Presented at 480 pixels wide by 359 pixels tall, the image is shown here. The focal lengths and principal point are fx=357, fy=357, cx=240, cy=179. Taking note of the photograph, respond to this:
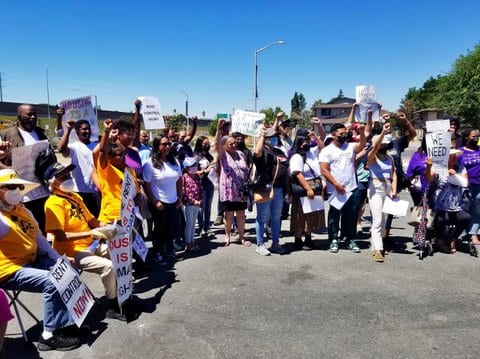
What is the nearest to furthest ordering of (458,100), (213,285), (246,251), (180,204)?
(213,285)
(180,204)
(246,251)
(458,100)

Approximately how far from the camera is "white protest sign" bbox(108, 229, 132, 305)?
3516 mm

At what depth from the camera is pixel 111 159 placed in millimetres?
4129

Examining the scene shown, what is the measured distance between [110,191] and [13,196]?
123 centimetres

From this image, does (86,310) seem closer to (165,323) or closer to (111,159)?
(165,323)

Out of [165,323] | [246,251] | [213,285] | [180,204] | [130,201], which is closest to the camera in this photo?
[165,323]

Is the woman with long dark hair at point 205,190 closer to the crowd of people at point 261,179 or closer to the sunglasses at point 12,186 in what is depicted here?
the crowd of people at point 261,179

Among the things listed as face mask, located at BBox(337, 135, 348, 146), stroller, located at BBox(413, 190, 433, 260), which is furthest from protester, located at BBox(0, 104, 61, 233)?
stroller, located at BBox(413, 190, 433, 260)

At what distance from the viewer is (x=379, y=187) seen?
17.8 ft

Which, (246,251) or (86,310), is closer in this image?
(86,310)

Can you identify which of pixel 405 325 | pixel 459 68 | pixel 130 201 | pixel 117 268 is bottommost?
pixel 405 325

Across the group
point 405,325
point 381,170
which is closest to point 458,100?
point 381,170

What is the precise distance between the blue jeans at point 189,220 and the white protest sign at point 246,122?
1.60 meters

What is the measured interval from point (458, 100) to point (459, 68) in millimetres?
4218

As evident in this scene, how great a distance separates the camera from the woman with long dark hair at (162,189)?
501cm
